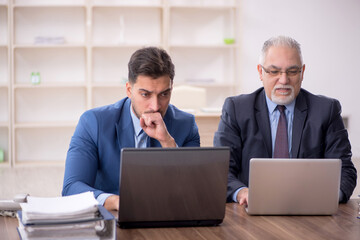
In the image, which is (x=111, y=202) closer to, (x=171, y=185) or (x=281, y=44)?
(x=171, y=185)

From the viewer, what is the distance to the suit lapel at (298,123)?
251 centimetres

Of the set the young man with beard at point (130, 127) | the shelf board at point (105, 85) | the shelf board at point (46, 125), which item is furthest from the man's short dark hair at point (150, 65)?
the shelf board at point (46, 125)

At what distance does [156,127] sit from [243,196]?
45cm

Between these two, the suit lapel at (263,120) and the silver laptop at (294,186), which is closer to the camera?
the silver laptop at (294,186)

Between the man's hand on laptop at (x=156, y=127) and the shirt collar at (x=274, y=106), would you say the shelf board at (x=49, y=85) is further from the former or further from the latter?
the man's hand on laptop at (x=156, y=127)

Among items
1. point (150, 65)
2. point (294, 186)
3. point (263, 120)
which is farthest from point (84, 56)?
point (294, 186)

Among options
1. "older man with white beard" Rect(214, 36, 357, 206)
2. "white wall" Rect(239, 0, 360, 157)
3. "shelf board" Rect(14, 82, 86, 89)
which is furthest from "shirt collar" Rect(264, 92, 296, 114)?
"shelf board" Rect(14, 82, 86, 89)

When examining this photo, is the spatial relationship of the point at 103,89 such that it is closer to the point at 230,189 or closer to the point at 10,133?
the point at 10,133

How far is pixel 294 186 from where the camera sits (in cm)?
187

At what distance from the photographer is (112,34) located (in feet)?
21.1

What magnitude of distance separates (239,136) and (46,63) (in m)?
4.33

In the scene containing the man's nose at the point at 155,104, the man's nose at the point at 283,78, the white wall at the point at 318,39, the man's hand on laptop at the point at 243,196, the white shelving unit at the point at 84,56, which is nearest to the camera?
the man's hand on laptop at the point at 243,196

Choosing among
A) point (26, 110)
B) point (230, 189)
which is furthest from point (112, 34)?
point (230, 189)

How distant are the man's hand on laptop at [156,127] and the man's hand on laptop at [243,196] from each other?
35 centimetres
